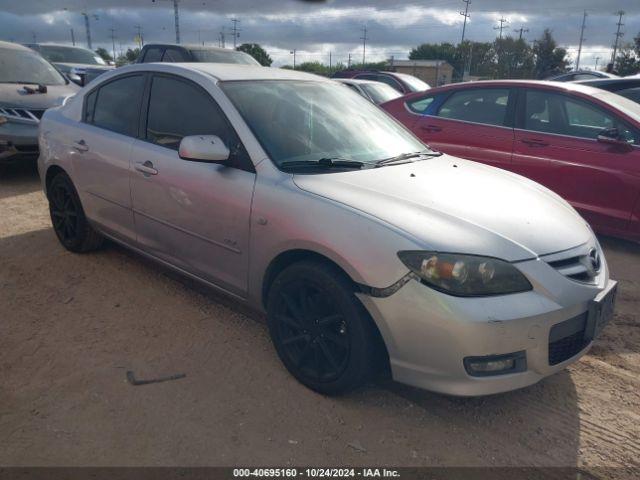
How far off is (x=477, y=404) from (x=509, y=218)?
0.99m

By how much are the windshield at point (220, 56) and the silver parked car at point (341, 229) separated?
21.3 ft

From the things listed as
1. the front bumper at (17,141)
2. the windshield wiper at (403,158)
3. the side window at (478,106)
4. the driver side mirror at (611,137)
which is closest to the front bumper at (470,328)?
the windshield wiper at (403,158)

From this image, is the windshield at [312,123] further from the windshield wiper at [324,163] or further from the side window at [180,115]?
the side window at [180,115]

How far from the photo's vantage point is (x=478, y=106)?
6.12 metres

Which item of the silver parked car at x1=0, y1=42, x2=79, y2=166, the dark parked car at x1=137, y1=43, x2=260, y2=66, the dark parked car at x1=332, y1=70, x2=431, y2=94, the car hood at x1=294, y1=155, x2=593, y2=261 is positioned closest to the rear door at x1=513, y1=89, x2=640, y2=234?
the car hood at x1=294, y1=155, x2=593, y2=261

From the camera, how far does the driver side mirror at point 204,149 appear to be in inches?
120

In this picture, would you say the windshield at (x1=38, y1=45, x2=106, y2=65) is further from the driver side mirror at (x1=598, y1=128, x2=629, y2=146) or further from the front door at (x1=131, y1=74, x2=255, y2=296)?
the driver side mirror at (x1=598, y1=128, x2=629, y2=146)

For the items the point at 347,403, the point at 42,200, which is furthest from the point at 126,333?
the point at 42,200

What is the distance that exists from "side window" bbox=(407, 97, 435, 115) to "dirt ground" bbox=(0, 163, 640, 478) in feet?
11.6

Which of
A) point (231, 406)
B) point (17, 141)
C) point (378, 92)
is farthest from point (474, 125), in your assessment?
point (17, 141)

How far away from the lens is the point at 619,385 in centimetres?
303

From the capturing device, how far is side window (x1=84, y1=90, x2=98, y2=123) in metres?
4.39

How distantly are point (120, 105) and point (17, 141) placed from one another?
3.52 metres

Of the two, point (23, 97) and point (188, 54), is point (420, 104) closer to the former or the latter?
point (23, 97)
